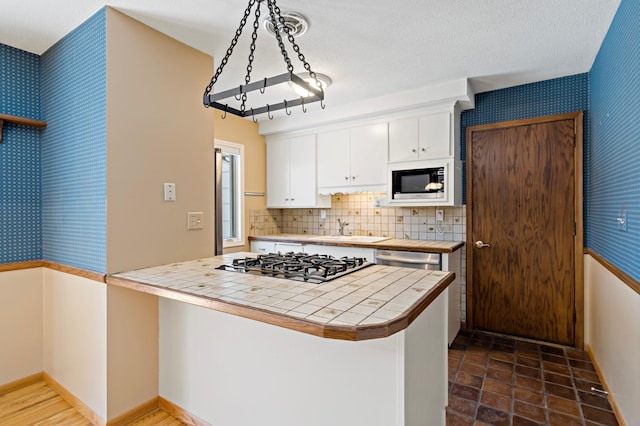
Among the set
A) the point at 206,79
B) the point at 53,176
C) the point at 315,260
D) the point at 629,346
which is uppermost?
the point at 206,79

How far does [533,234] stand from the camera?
2953 mm

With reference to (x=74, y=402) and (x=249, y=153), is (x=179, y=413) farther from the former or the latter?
(x=249, y=153)

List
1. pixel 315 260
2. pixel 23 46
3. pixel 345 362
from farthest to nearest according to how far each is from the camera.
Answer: pixel 23 46 < pixel 315 260 < pixel 345 362

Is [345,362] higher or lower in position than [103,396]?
higher

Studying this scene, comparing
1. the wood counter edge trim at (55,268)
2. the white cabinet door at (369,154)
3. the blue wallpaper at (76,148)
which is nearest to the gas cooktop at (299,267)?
the wood counter edge trim at (55,268)

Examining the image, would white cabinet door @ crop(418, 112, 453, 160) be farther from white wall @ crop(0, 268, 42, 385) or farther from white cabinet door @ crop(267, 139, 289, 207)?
white wall @ crop(0, 268, 42, 385)

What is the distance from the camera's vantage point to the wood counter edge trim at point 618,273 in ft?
5.24

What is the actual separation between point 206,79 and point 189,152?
56cm

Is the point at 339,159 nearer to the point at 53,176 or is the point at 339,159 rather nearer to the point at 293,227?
the point at 293,227

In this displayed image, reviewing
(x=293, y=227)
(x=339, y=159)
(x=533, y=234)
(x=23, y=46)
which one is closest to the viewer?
(x=23, y=46)

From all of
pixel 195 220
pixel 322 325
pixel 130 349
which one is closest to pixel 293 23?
pixel 195 220

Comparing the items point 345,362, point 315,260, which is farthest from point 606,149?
point 345,362

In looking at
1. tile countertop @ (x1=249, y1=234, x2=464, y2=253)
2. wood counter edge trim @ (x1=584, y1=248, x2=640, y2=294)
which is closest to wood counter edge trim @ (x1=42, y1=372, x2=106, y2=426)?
tile countertop @ (x1=249, y1=234, x2=464, y2=253)

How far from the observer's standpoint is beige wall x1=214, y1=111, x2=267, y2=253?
3680 millimetres
